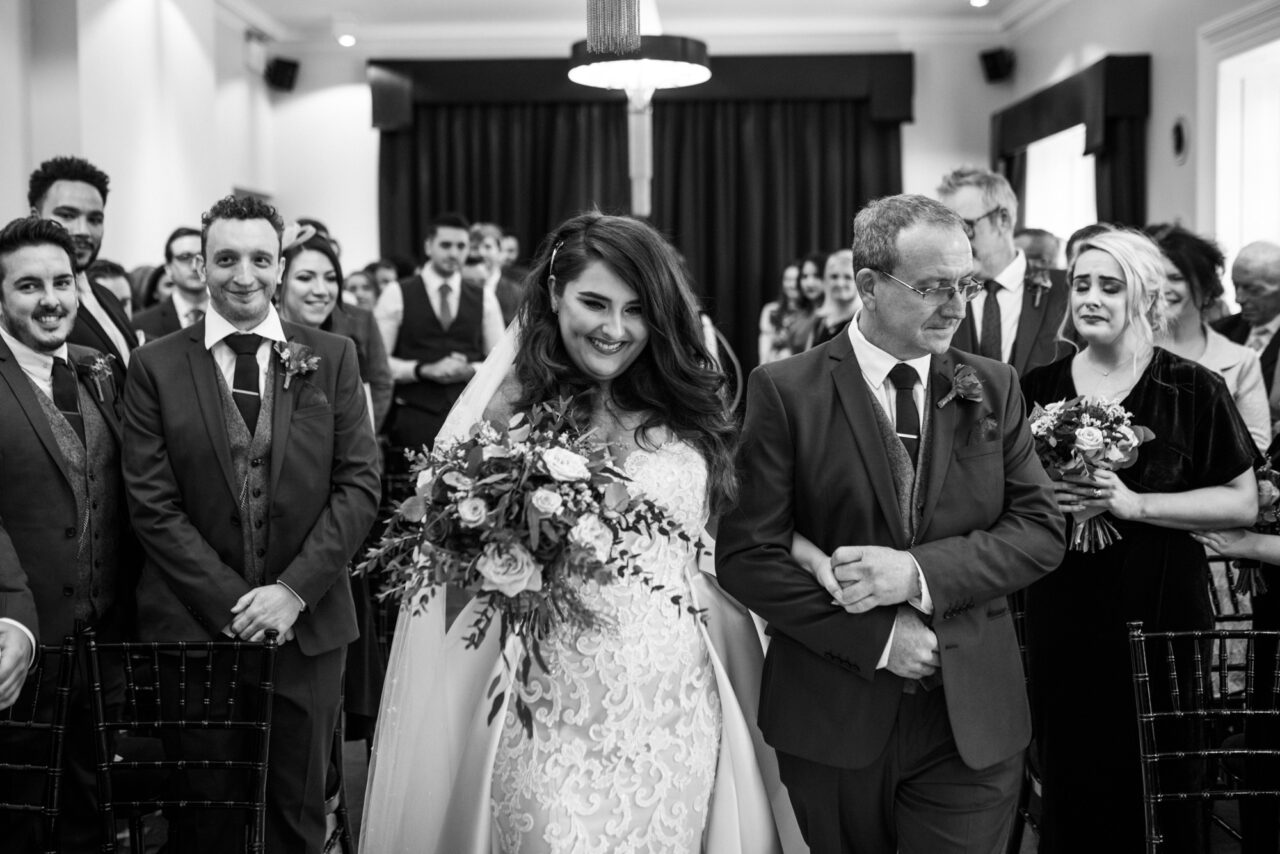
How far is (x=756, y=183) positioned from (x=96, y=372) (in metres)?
9.99

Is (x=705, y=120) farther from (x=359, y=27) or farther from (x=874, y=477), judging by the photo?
(x=874, y=477)

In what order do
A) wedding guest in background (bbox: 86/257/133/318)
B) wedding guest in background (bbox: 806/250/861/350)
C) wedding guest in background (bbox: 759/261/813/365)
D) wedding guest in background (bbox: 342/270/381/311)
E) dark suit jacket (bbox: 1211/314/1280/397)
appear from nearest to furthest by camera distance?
dark suit jacket (bbox: 1211/314/1280/397), wedding guest in background (bbox: 86/257/133/318), wedding guest in background (bbox: 806/250/861/350), wedding guest in background (bbox: 342/270/381/311), wedding guest in background (bbox: 759/261/813/365)

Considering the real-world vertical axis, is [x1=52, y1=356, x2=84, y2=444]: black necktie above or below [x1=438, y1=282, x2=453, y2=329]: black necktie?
below

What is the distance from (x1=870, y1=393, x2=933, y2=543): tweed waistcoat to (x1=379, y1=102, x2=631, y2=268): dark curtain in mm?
10292

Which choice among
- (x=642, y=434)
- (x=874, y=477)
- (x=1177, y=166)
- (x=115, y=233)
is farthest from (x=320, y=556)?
(x=1177, y=166)

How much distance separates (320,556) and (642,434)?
0.94 metres

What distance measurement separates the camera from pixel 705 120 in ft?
41.8

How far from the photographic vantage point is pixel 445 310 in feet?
22.3

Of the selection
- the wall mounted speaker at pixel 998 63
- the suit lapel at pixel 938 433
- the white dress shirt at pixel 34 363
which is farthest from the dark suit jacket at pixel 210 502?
the wall mounted speaker at pixel 998 63

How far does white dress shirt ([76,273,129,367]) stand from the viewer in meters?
3.99

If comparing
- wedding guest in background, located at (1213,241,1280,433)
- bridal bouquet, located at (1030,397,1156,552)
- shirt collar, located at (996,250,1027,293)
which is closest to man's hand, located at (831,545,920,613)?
bridal bouquet, located at (1030,397,1156,552)

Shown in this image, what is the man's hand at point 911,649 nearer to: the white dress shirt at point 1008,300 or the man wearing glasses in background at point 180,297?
the white dress shirt at point 1008,300

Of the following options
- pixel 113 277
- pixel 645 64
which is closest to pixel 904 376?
pixel 645 64

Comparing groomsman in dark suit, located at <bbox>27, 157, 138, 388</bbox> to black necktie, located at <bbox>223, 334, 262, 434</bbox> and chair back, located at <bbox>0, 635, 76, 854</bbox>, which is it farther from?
chair back, located at <bbox>0, 635, 76, 854</bbox>
